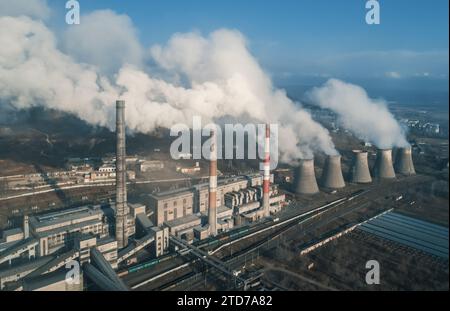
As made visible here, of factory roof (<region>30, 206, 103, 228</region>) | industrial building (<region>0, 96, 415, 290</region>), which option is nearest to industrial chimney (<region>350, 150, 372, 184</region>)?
industrial building (<region>0, 96, 415, 290</region>)

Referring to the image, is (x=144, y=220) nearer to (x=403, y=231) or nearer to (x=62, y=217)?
(x=62, y=217)

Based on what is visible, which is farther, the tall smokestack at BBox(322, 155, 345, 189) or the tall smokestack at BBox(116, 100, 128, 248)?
the tall smokestack at BBox(322, 155, 345, 189)

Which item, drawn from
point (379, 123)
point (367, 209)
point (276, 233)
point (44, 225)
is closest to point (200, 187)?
point (276, 233)

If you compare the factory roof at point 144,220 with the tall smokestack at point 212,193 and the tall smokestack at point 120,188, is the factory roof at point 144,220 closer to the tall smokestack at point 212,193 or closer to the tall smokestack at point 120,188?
the tall smokestack at point 120,188

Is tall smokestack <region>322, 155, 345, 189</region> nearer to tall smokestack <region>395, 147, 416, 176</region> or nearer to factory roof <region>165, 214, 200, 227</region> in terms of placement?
tall smokestack <region>395, 147, 416, 176</region>

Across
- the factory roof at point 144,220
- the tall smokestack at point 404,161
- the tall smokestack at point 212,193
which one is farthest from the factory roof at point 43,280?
the tall smokestack at point 404,161

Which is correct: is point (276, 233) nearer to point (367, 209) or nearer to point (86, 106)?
point (367, 209)
